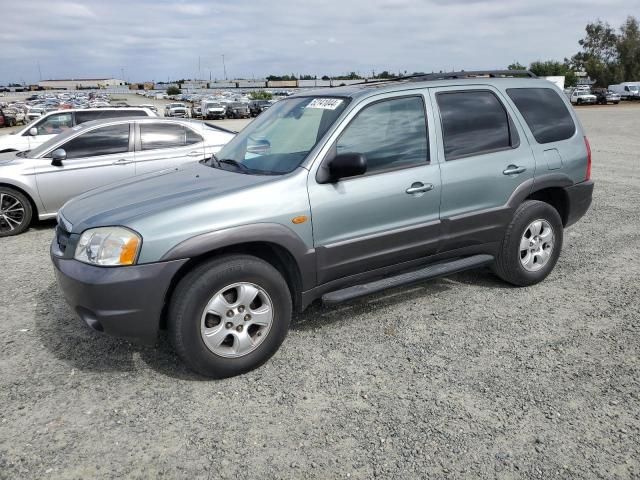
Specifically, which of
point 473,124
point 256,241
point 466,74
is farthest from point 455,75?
point 256,241

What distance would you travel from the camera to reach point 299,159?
364 cm

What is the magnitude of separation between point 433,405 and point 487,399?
333 millimetres

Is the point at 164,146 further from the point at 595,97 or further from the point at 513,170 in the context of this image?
the point at 595,97

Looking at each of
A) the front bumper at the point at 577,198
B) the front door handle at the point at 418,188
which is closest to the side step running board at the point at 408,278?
the front door handle at the point at 418,188

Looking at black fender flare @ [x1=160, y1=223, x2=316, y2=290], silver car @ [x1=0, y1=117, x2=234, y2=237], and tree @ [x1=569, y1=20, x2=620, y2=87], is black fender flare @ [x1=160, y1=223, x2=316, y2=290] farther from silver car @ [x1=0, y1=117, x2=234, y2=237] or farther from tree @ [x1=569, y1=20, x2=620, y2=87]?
tree @ [x1=569, y1=20, x2=620, y2=87]

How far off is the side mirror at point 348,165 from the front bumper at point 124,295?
1.14 meters

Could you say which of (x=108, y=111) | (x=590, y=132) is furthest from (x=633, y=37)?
(x=108, y=111)

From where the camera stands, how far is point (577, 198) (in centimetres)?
490

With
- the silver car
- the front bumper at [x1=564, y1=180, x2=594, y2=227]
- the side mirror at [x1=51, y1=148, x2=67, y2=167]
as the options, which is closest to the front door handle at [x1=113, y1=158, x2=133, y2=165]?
the silver car

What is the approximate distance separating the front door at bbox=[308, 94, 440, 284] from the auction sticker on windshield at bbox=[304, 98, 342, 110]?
216 millimetres

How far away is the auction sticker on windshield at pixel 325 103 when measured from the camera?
388 centimetres

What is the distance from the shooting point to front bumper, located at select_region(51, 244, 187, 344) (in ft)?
9.95

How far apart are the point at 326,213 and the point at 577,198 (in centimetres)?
273

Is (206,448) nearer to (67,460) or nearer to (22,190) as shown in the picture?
(67,460)
